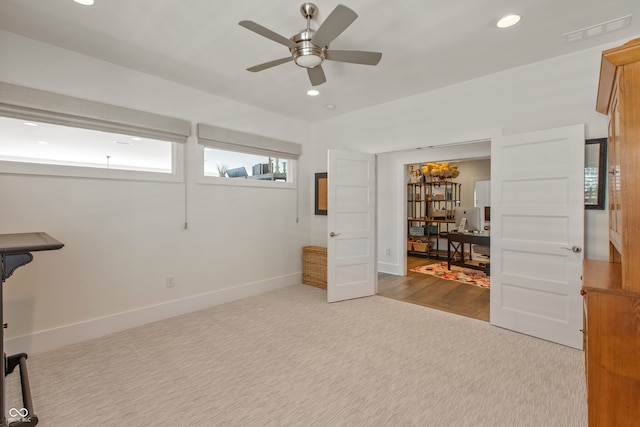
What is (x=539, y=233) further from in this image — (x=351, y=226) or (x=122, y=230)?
(x=122, y=230)

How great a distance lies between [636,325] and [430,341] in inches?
66.2

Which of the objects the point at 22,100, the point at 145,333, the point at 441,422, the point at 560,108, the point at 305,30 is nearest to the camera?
the point at 441,422

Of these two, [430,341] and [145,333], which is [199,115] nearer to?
[145,333]

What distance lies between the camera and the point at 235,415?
1806mm

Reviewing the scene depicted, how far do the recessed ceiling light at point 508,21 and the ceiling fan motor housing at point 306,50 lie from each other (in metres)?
1.40

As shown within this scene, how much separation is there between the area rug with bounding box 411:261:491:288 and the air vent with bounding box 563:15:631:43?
135 inches

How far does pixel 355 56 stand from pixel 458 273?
15.3ft

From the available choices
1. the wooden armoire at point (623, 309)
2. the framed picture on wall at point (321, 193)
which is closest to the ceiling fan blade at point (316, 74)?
the wooden armoire at point (623, 309)

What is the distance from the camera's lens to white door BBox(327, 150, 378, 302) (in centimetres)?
392

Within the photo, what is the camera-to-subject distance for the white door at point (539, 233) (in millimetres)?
2633

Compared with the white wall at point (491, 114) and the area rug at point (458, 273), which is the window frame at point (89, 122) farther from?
the area rug at point (458, 273)

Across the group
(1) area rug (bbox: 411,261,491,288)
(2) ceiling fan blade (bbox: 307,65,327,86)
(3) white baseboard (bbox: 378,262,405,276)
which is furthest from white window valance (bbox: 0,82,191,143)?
(1) area rug (bbox: 411,261,491,288)

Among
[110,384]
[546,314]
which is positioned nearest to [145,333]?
[110,384]

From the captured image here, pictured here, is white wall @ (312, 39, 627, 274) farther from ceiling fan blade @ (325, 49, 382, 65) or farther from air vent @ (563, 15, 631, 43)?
ceiling fan blade @ (325, 49, 382, 65)
